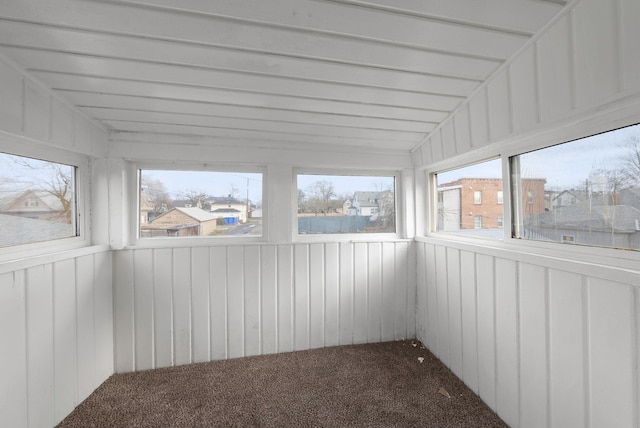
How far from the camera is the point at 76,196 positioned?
1.81 metres

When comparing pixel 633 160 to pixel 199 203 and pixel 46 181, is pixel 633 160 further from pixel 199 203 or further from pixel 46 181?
pixel 46 181

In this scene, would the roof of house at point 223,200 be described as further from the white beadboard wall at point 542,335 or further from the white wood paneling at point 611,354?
the white wood paneling at point 611,354

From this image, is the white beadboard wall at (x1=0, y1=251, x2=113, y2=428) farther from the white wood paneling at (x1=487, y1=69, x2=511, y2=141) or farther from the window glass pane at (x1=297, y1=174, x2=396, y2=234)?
the white wood paneling at (x1=487, y1=69, x2=511, y2=141)

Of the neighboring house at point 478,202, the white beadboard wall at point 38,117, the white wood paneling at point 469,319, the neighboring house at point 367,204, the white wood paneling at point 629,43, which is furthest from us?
A: the neighboring house at point 367,204

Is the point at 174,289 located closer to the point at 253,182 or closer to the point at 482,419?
the point at 253,182

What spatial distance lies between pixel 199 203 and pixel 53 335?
1.13m

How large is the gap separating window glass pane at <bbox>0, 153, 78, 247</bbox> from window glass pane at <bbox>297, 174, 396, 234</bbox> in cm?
158

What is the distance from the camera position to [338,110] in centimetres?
173

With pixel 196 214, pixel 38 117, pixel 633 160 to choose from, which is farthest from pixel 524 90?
pixel 38 117

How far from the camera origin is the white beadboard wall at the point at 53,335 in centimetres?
127

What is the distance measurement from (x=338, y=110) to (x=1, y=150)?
178 cm

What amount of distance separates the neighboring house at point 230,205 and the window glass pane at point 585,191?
1.91 metres

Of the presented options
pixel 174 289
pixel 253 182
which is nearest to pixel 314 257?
pixel 253 182

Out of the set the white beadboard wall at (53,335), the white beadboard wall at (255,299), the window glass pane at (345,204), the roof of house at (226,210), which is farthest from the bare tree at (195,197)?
the window glass pane at (345,204)
